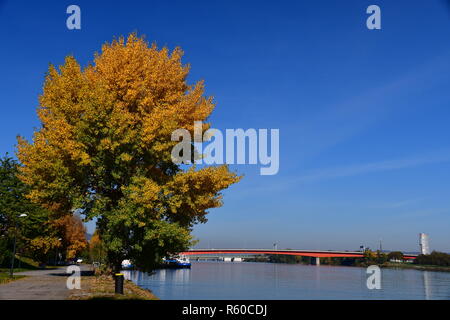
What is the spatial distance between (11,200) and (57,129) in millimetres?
34938

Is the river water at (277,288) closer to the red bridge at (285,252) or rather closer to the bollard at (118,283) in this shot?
the bollard at (118,283)

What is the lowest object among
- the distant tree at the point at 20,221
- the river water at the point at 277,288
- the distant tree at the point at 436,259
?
the distant tree at the point at 436,259

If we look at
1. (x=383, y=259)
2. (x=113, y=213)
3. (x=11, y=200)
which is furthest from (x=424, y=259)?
(x=113, y=213)

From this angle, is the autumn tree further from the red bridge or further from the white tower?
the white tower

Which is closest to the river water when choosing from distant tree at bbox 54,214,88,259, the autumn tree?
distant tree at bbox 54,214,88,259

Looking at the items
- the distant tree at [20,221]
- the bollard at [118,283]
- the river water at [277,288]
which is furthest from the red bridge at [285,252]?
the bollard at [118,283]

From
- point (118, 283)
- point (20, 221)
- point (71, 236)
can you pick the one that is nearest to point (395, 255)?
point (71, 236)

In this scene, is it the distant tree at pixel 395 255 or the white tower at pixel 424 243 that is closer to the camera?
the distant tree at pixel 395 255

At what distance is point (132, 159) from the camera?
70.3 feet

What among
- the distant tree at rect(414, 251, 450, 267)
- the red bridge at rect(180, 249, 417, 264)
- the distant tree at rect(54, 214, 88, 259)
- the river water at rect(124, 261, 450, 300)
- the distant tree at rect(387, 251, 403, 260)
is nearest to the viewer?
the river water at rect(124, 261, 450, 300)

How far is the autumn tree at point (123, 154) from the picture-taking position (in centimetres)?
1964

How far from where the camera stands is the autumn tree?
19.6 metres

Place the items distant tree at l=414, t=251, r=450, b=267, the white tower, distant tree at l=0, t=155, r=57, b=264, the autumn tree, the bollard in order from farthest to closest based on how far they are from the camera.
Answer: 1. the white tower
2. distant tree at l=414, t=251, r=450, b=267
3. distant tree at l=0, t=155, r=57, b=264
4. the bollard
5. the autumn tree
